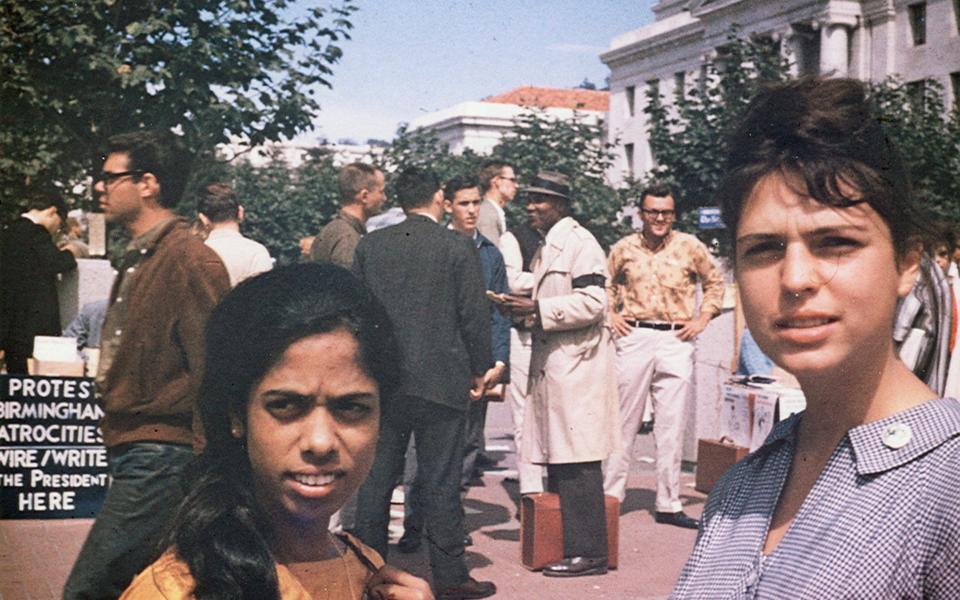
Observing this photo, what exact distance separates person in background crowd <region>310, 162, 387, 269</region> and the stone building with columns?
970cm

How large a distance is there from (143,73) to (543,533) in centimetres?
360

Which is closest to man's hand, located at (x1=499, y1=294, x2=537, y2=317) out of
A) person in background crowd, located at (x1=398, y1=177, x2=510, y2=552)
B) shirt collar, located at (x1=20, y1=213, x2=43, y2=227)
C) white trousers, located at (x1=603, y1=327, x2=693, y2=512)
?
person in background crowd, located at (x1=398, y1=177, x2=510, y2=552)

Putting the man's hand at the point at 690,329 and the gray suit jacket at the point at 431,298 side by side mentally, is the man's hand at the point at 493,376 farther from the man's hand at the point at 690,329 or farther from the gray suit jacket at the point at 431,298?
the man's hand at the point at 690,329

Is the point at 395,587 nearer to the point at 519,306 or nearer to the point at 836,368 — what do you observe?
the point at 836,368

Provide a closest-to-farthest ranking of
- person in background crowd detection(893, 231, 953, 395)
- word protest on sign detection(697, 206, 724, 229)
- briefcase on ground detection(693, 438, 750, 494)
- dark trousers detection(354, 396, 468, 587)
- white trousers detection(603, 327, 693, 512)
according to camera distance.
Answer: word protest on sign detection(697, 206, 724, 229)
person in background crowd detection(893, 231, 953, 395)
dark trousers detection(354, 396, 468, 587)
white trousers detection(603, 327, 693, 512)
briefcase on ground detection(693, 438, 750, 494)

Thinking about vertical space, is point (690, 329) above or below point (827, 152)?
below

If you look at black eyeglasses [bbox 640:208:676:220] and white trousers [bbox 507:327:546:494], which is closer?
black eyeglasses [bbox 640:208:676:220]

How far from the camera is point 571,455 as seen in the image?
5723mm

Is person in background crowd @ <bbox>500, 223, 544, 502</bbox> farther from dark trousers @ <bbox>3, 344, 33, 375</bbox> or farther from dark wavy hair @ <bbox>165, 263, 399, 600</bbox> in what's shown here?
dark wavy hair @ <bbox>165, 263, 399, 600</bbox>

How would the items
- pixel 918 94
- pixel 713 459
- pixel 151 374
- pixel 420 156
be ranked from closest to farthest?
pixel 151 374, pixel 713 459, pixel 918 94, pixel 420 156

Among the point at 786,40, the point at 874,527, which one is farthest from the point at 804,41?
the point at 874,527

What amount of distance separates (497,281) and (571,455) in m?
1.97

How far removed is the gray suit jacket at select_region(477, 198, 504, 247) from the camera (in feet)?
27.3

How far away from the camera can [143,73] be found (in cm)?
702
